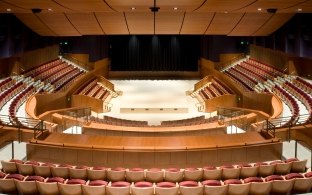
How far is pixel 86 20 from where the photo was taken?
14.8 m

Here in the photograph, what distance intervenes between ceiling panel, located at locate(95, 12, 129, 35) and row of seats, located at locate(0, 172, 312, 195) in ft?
29.2

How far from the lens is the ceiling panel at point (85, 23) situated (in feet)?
47.1

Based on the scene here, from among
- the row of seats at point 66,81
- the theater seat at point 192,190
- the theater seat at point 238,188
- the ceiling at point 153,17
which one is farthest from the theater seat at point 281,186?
the row of seats at point 66,81

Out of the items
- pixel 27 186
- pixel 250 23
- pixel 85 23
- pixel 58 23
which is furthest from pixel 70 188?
pixel 250 23

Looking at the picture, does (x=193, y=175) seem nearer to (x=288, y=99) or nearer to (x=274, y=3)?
(x=274, y=3)

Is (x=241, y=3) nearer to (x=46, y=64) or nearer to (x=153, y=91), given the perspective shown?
(x=153, y=91)

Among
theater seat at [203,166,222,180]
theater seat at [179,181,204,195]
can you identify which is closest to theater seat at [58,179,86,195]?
theater seat at [179,181,204,195]

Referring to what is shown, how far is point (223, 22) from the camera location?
1515cm

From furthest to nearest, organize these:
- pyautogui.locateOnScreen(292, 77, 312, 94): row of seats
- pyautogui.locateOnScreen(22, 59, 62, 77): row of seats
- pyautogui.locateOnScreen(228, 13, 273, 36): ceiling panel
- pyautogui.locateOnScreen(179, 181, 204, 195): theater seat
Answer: pyautogui.locateOnScreen(22, 59, 62, 77): row of seats
pyautogui.locateOnScreen(228, 13, 273, 36): ceiling panel
pyautogui.locateOnScreen(292, 77, 312, 94): row of seats
pyautogui.locateOnScreen(179, 181, 204, 195): theater seat

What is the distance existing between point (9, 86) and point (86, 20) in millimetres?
3506

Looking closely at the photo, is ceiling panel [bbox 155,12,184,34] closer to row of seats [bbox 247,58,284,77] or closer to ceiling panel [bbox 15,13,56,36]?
row of seats [bbox 247,58,284,77]

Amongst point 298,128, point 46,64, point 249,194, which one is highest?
point 46,64

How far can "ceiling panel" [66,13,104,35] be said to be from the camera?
14.4 m

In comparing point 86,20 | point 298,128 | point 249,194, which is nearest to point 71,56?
point 86,20
